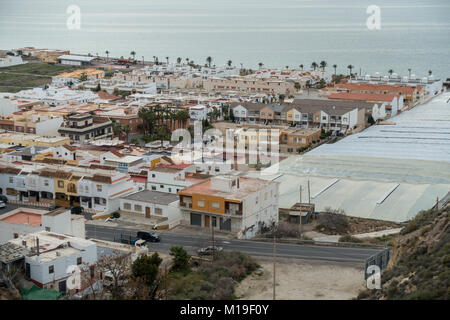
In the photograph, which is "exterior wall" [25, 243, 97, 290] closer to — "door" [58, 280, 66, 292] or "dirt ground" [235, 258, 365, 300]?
"door" [58, 280, 66, 292]

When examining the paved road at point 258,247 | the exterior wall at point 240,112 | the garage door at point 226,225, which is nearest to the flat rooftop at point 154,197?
the paved road at point 258,247

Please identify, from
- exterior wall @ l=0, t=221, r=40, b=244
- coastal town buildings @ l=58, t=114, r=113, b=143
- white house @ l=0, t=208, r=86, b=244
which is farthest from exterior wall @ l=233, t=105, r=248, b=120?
exterior wall @ l=0, t=221, r=40, b=244

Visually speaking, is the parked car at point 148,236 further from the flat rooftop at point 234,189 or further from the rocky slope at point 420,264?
the rocky slope at point 420,264

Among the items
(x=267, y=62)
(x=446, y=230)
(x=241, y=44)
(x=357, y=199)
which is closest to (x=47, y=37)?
(x=241, y=44)

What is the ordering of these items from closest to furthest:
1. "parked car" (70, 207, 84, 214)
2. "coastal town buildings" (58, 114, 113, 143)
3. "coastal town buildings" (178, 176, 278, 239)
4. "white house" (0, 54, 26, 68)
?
1. "coastal town buildings" (178, 176, 278, 239)
2. "parked car" (70, 207, 84, 214)
3. "coastal town buildings" (58, 114, 113, 143)
4. "white house" (0, 54, 26, 68)

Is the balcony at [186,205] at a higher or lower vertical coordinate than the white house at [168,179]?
lower

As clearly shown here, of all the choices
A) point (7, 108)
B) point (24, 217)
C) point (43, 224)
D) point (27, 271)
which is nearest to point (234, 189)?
point (43, 224)
